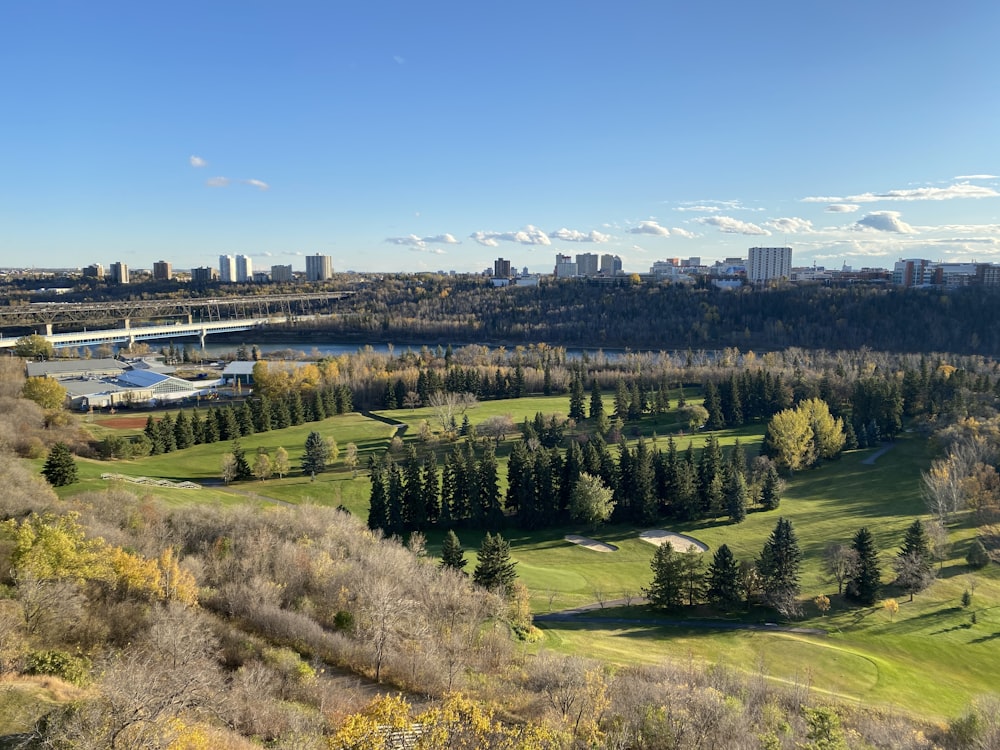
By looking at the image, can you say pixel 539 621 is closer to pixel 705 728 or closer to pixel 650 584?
pixel 650 584

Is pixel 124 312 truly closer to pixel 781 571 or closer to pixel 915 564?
pixel 781 571

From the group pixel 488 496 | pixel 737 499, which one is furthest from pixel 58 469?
pixel 737 499

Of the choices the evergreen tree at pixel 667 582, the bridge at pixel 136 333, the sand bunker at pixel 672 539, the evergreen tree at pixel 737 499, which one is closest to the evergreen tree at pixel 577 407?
the evergreen tree at pixel 737 499

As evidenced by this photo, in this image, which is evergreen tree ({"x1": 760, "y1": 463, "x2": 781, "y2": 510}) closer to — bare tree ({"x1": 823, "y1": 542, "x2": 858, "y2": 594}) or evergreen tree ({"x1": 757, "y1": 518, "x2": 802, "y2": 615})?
bare tree ({"x1": 823, "y1": 542, "x2": 858, "y2": 594})

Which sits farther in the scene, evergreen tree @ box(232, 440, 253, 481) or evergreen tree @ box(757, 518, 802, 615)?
evergreen tree @ box(232, 440, 253, 481)

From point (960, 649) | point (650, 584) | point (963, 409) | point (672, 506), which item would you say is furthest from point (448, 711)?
point (963, 409)

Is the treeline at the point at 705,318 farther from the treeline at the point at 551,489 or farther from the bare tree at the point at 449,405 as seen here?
the treeline at the point at 551,489

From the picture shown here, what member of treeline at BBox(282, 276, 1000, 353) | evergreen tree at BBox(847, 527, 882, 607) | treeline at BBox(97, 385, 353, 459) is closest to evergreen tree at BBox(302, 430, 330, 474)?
treeline at BBox(97, 385, 353, 459)
